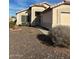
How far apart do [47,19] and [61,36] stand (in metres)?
0.24

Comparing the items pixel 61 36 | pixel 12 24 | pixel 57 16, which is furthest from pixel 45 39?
pixel 12 24

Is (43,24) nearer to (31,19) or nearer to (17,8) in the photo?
(31,19)

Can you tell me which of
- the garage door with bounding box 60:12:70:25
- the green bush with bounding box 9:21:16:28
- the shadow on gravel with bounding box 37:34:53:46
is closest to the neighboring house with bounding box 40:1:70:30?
the garage door with bounding box 60:12:70:25

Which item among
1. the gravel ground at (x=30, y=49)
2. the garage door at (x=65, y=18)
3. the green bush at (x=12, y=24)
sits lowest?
the gravel ground at (x=30, y=49)

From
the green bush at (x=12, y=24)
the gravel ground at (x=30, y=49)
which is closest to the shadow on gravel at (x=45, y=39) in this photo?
the gravel ground at (x=30, y=49)

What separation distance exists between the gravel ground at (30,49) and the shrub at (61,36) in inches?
2.4

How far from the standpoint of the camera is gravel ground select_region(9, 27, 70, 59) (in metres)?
2.90

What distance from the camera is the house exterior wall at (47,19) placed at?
2962mm

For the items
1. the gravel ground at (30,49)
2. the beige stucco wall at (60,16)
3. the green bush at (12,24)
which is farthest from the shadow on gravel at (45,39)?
the green bush at (12,24)

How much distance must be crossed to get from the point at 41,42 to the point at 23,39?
0.64 ft

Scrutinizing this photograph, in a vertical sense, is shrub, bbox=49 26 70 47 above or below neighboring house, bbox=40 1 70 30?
below

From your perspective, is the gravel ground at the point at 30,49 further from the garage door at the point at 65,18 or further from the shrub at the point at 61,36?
the garage door at the point at 65,18

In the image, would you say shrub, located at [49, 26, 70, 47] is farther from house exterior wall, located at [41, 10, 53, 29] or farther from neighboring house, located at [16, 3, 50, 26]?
neighboring house, located at [16, 3, 50, 26]

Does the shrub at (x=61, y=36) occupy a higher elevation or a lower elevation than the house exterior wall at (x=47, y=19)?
lower
